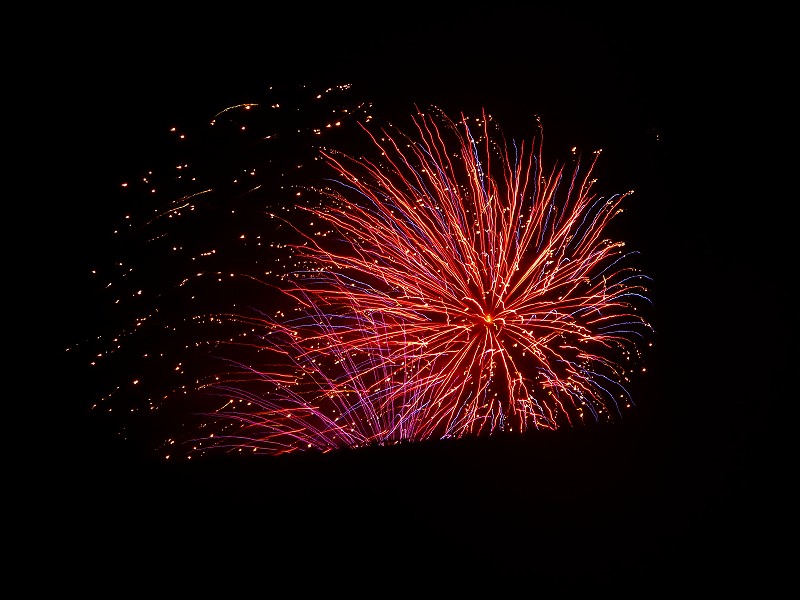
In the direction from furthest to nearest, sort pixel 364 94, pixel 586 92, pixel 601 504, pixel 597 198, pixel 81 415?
pixel 597 198
pixel 586 92
pixel 364 94
pixel 81 415
pixel 601 504

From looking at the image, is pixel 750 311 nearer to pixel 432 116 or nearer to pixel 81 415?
pixel 432 116

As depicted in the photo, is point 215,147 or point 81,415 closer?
point 81,415

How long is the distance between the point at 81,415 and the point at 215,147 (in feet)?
5.33

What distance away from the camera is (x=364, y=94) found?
372 cm

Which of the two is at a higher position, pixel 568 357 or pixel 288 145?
pixel 288 145

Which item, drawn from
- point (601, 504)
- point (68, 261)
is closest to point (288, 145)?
point (68, 261)

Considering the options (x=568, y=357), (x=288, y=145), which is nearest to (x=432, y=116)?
(x=288, y=145)

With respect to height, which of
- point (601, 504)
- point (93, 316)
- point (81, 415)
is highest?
point (93, 316)

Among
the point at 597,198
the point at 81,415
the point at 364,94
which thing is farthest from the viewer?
the point at 597,198

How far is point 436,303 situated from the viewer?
388 centimetres

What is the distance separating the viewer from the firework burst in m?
3.70

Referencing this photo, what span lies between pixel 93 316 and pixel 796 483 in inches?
129

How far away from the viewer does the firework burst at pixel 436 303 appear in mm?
3703

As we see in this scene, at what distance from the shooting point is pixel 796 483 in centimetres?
190
